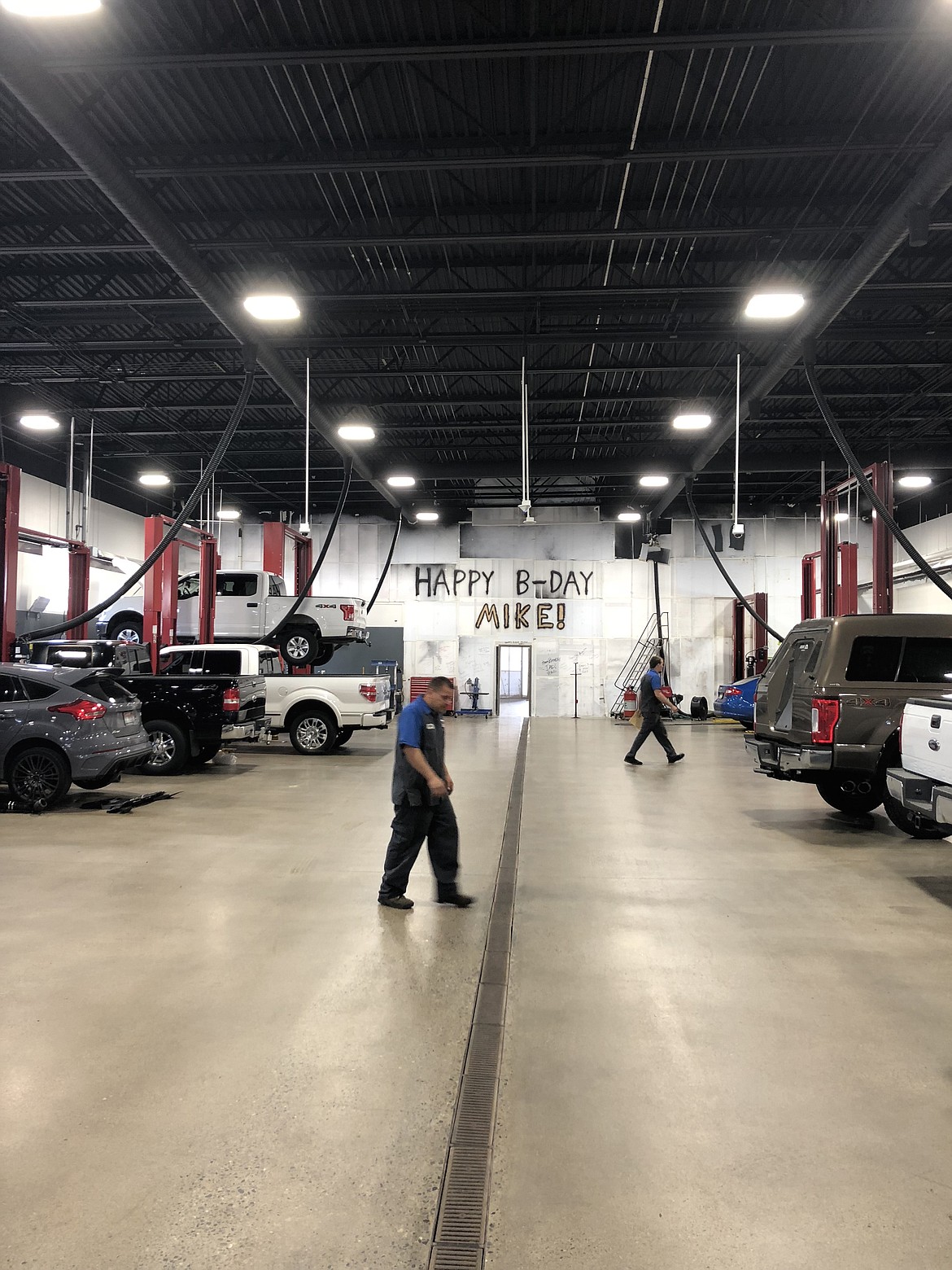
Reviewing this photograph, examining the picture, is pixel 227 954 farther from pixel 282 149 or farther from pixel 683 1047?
pixel 282 149

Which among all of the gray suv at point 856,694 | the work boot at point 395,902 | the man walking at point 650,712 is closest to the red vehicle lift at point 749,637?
the man walking at point 650,712

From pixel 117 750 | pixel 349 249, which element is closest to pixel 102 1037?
pixel 117 750

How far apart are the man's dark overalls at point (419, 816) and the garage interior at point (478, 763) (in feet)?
0.94

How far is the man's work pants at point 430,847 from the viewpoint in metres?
5.29

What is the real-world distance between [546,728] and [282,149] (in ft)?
50.1

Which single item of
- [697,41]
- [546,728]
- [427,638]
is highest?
[697,41]

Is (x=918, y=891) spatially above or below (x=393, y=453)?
below

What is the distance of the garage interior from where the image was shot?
2.58 meters

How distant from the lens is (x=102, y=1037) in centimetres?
350

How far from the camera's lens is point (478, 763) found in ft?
43.5

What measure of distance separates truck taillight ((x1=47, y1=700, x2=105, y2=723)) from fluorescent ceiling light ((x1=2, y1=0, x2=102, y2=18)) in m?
6.03

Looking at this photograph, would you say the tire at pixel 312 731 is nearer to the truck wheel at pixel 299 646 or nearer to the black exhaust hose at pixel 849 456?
the truck wheel at pixel 299 646

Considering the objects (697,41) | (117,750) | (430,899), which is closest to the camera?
(430,899)

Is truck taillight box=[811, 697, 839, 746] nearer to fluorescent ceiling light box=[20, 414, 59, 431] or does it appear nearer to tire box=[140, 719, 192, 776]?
tire box=[140, 719, 192, 776]
